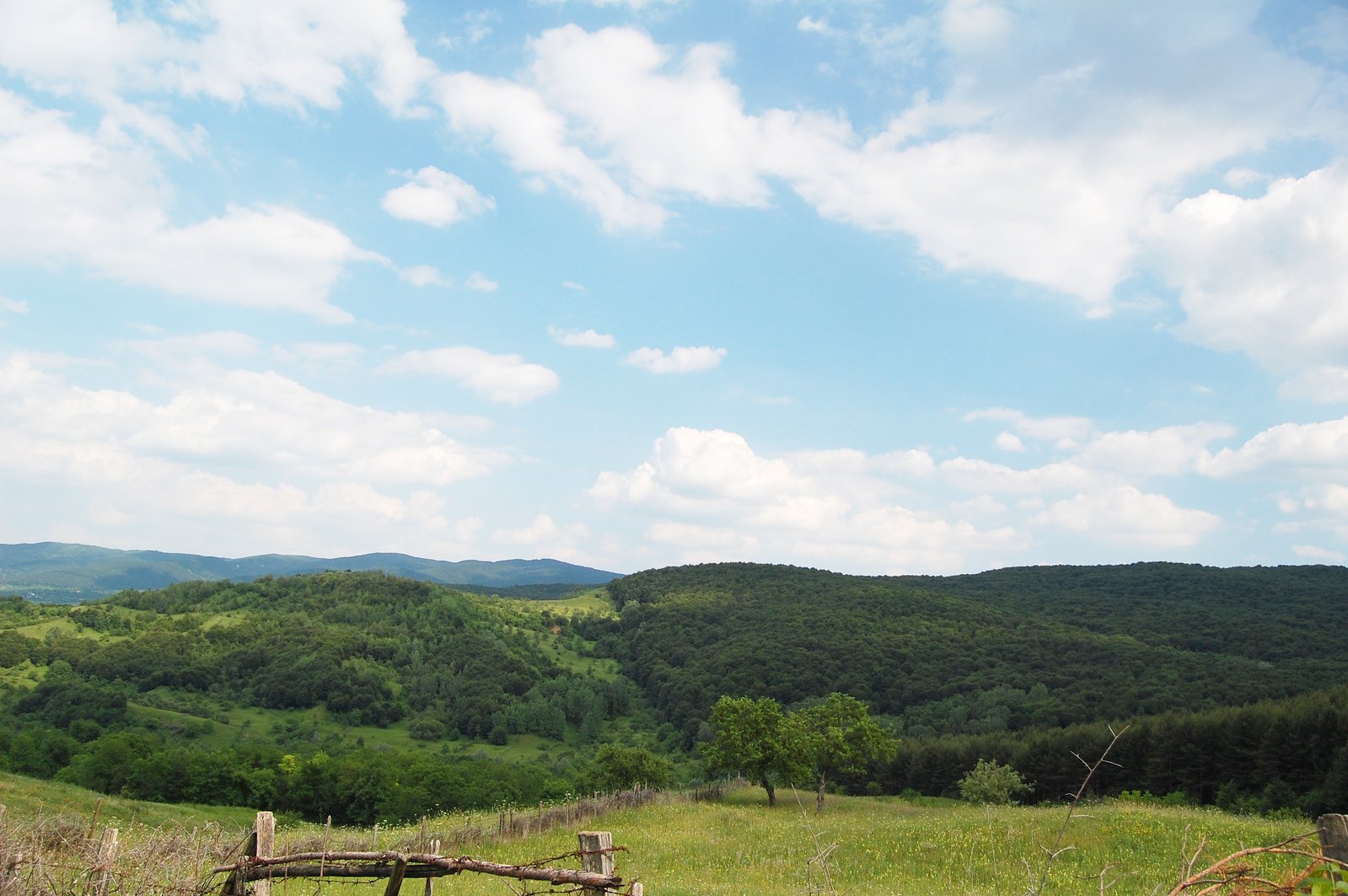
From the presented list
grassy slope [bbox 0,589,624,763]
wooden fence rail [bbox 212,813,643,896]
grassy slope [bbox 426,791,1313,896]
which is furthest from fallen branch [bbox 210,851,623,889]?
grassy slope [bbox 0,589,624,763]

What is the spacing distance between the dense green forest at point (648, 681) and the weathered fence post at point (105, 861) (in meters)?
48.0

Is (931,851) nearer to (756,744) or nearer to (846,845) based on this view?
(846,845)

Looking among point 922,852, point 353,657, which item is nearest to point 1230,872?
point 922,852

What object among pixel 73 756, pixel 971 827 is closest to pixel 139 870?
pixel 971 827

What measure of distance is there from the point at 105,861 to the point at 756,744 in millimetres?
42449

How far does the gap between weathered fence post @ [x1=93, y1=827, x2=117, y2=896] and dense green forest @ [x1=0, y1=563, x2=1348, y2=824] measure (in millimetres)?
48038

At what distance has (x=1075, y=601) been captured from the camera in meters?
141

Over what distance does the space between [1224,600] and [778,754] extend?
4857 inches

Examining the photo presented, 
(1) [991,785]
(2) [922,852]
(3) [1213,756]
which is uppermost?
(2) [922,852]

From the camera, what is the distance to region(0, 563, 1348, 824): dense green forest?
52.8 m

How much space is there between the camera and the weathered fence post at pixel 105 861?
581cm

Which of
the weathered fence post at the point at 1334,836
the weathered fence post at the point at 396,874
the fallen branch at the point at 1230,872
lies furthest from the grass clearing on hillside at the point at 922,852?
the fallen branch at the point at 1230,872

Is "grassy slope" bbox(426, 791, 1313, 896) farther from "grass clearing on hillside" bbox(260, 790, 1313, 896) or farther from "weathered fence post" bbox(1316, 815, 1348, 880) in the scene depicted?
"weathered fence post" bbox(1316, 815, 1348, 880)

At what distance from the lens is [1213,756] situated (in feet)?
146
